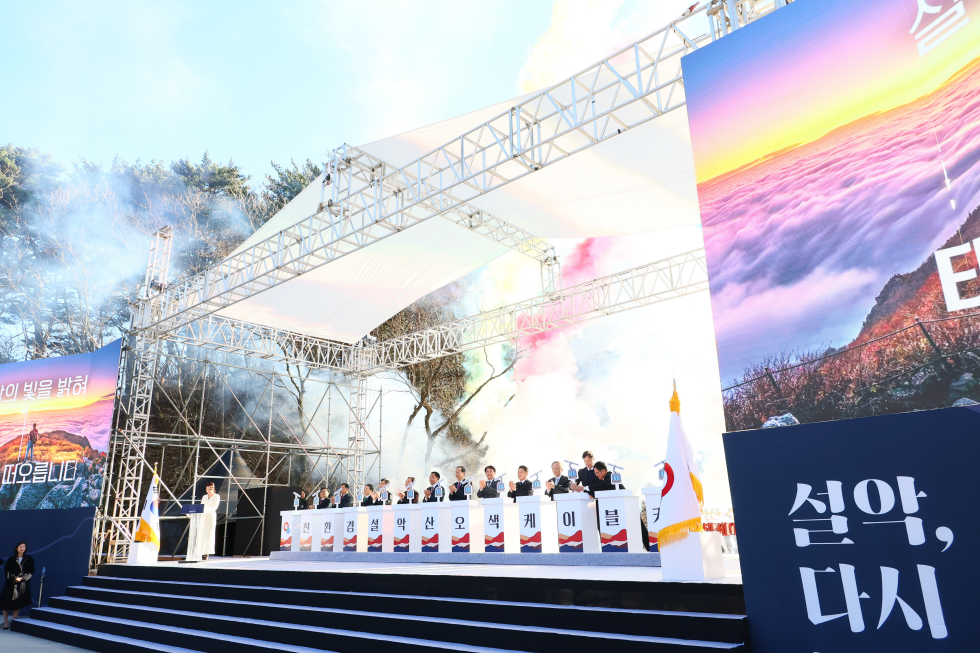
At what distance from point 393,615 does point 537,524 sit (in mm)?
2558

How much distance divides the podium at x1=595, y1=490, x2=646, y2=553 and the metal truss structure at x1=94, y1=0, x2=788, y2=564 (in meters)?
3.74

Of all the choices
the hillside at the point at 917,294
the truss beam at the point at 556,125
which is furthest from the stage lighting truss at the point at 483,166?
the hillside at the point at 917,294

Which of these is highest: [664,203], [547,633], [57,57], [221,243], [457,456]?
A: [57,57]

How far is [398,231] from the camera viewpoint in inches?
339

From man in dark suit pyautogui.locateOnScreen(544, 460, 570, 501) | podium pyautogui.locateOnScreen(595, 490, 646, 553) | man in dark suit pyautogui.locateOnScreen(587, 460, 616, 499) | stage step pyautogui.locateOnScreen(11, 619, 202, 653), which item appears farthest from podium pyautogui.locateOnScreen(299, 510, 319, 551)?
podium pyautogui.locateOnScreen(595, 490, 646, 553)

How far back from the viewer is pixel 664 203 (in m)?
9.10

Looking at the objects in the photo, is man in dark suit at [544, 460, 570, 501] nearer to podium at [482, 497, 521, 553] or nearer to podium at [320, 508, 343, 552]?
podium at [482, 497, 521, 553]

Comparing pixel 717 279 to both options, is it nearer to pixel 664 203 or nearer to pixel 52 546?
pixel 664 203

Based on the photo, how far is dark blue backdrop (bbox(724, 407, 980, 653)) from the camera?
3.15 m

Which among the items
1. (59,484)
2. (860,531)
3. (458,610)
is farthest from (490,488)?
(59,484)

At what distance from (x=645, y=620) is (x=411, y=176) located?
Result: 6.24 meters

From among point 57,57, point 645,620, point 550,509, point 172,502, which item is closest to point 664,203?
point 550,509

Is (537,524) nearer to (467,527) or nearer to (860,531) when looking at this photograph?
(467,527)

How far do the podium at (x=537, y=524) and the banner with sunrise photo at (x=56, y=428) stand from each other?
23.2 ft
